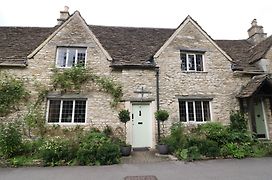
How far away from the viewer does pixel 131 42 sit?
15227mm

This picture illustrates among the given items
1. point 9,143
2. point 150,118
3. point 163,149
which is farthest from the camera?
point 150,118

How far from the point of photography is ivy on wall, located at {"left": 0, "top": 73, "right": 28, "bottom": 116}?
A: 37.3 ft

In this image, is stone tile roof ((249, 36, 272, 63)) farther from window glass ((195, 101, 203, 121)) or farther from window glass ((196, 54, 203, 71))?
window glass ((195, 101, 203, 121))

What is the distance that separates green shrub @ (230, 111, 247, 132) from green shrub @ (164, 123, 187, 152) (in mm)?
3179

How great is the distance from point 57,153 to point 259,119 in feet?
39.5

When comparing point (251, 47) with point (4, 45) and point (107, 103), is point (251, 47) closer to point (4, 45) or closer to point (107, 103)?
point (107, 103)

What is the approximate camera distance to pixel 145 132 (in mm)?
12070

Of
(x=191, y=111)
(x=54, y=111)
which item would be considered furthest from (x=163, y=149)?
(x=54, y=111)

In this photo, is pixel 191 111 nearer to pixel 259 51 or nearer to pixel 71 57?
pixel 259 51

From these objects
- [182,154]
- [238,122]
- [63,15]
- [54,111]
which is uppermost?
[63,15]

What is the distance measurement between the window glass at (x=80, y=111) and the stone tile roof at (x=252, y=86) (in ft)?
31.1

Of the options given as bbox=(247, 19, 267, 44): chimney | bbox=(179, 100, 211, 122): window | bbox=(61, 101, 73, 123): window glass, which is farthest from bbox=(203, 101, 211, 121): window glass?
bbox=(247, 19, 267, 44): chimney

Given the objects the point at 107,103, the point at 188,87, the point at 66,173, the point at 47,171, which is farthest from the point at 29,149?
the point at 188,87

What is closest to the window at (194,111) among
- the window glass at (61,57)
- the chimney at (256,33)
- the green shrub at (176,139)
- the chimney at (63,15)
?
the green shrub at (176,139)
